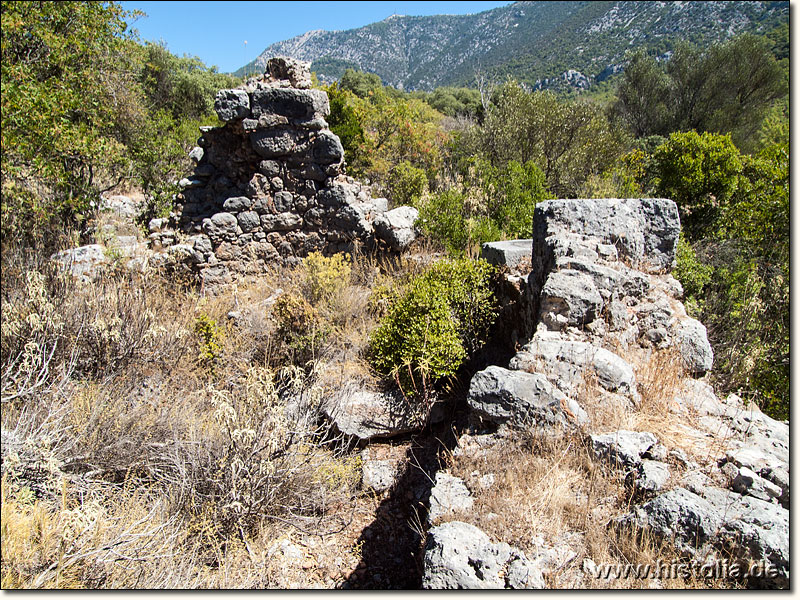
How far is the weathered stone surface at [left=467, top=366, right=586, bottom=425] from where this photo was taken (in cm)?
286

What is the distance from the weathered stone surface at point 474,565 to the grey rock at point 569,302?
1961 millimetres

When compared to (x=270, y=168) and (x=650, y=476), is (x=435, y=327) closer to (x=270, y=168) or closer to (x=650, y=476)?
(x=650, y=476)

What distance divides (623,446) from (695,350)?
154cm

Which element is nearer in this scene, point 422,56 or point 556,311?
point 556,311

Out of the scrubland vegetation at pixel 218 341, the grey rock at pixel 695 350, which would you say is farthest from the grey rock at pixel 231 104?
the grey rock at pixel 695 350

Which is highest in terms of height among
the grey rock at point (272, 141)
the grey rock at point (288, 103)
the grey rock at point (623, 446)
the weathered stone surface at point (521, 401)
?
the grey rock at point (288, 103)

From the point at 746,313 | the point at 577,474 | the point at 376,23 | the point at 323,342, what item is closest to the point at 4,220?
the point at 323,342

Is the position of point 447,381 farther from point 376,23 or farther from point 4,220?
point 376,23

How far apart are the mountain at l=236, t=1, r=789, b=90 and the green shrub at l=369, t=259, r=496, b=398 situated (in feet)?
47.8

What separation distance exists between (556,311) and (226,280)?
5.63 metres

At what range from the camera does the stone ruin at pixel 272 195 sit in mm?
7328

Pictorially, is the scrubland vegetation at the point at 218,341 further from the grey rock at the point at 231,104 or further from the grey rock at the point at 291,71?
the grey rock at the point at 291,71

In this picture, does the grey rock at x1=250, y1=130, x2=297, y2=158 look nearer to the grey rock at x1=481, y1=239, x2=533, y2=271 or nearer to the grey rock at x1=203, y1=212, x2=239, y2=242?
the grey rock at x1=203, y1=212, x2=239, y2=242

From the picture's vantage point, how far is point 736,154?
7707 millimetres
